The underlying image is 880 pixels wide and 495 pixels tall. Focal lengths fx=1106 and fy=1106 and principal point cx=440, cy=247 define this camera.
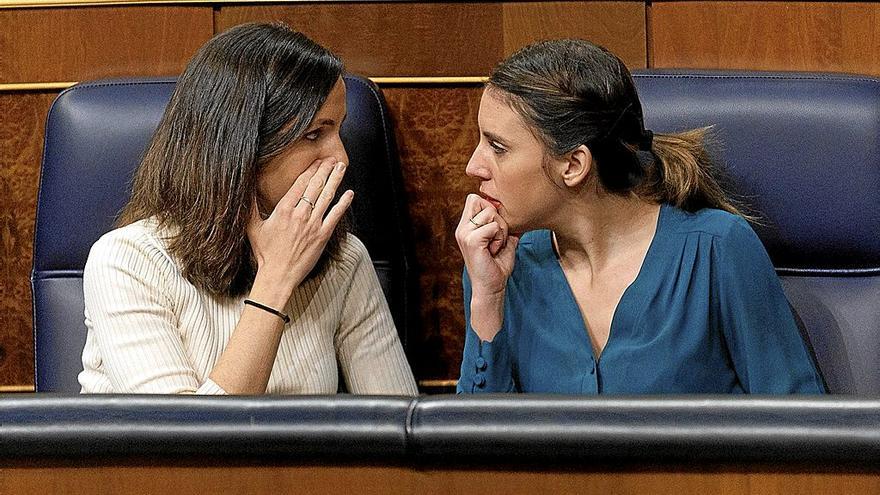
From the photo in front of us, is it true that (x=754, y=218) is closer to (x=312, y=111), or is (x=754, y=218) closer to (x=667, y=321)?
(x=667, y=321)

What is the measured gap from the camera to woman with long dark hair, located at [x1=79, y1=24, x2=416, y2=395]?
4.26 feet

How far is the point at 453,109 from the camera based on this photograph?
1.66m

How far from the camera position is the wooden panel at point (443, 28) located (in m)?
1.63

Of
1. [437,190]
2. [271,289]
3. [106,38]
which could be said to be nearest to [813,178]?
[437,190]

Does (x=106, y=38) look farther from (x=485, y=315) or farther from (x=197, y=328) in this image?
(x=485, y=315)

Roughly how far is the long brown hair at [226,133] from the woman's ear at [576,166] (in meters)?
0.30

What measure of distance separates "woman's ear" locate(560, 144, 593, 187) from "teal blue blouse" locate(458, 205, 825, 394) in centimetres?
12

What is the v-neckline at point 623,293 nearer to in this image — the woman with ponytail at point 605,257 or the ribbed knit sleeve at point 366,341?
the woman with ponytail at point 605,257

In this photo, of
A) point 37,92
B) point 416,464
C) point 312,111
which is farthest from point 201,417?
point 37,92

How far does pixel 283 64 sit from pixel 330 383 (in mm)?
400

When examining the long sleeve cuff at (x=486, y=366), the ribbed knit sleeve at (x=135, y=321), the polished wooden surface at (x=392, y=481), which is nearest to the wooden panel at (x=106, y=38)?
the ribbed knit sleeve at (x=135, y=321)

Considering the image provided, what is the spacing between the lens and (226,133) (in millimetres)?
1322

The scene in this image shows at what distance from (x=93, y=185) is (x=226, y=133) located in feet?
0.88

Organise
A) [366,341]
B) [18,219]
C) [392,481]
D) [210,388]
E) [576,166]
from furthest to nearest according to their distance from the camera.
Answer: [18,219], [366,341], [576,166], [210,388], [392,481]
